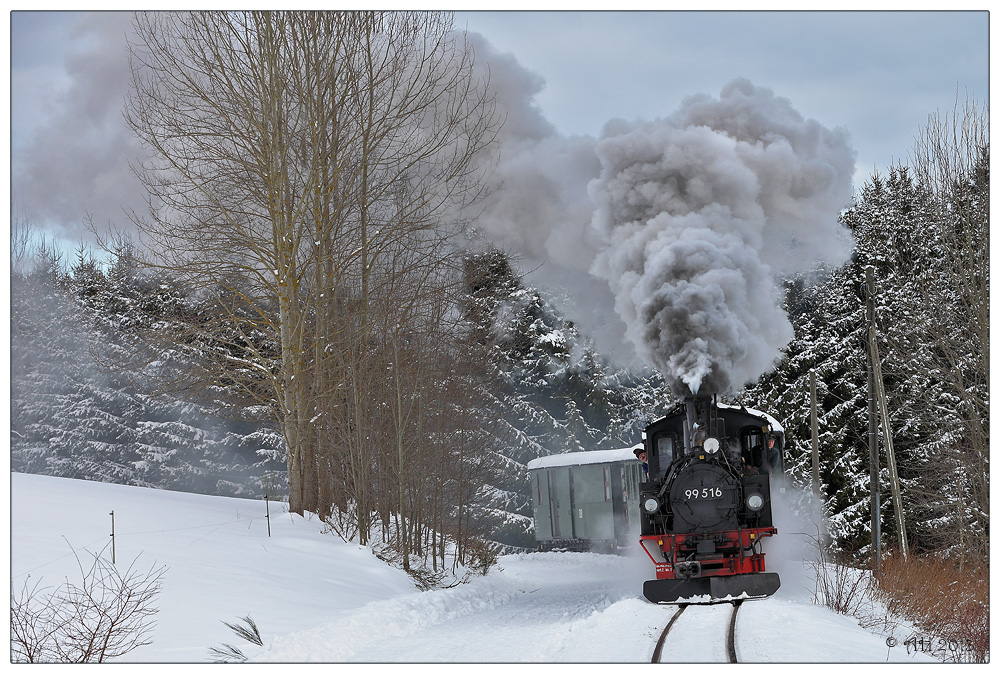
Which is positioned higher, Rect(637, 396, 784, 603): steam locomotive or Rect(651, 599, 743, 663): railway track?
Rect(637, 396, 784, 603): steam locomotive

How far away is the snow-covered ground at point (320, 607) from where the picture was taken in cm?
717

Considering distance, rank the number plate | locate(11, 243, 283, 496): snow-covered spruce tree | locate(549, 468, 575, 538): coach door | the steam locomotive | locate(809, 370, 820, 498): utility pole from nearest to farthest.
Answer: the steam locomotive
the number plate
locate(809, 370, 820, 498): utility pole
locate(11, 243, 283, 496): snow-covered spruce tree
locate(549, 468, 575, 538): coach door

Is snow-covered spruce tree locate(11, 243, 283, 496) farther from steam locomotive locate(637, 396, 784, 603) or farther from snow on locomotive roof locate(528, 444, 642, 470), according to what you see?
steam locomotive locate(637, 396, 784, 603)

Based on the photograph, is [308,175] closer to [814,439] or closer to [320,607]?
[320,607]

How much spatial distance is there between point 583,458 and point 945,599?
1386 cm

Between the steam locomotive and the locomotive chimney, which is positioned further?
the locomotive chimney

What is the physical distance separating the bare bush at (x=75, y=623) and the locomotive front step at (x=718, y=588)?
20.5ft

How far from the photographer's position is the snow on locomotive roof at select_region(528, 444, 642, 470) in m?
22.2

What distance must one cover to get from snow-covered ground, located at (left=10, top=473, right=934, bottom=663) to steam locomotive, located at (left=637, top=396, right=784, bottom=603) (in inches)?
24.1

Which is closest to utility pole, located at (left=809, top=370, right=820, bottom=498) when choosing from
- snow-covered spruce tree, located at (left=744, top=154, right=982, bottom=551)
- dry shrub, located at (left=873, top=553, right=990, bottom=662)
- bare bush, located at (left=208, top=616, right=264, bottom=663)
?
snow-covered spruce tree, located at (left=744, top=154, right=982, bottom=551)

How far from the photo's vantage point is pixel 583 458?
2302cm

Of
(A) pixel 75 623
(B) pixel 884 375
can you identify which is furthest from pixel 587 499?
(A) pixel 75 623
